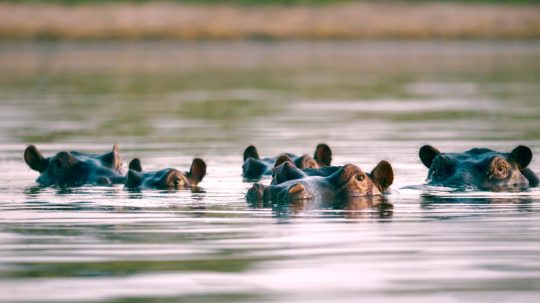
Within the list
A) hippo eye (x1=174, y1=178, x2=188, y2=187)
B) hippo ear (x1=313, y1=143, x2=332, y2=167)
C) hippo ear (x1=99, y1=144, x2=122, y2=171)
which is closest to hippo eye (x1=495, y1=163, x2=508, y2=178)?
hippo ear (x1=313, y1=143, x2=332, y2=167)

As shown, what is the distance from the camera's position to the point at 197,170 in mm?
18141

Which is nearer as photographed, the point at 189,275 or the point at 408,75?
the point at 189,275

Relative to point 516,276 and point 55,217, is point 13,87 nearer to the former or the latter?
point 55,217

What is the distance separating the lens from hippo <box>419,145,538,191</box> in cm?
1764

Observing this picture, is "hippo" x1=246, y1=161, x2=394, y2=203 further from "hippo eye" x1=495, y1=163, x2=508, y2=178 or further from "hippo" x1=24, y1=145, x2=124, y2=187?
"hippo" x1=24, y1=145, x2=124, y2=187

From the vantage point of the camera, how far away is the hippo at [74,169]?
18766 mm

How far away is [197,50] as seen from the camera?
90688mm

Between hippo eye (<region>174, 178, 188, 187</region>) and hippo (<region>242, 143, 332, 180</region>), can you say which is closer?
hippo eye (<region>174, 178, 188, 187</region>)

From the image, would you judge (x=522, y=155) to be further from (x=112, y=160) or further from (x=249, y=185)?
(x=112, y=160)

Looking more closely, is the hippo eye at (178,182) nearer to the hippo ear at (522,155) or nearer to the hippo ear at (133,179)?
the hippo ear at (133,179)

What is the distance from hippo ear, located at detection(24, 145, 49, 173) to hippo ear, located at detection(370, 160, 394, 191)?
4625 mm

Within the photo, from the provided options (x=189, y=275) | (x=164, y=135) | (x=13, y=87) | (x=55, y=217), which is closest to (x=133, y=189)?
(x=55, y=217)

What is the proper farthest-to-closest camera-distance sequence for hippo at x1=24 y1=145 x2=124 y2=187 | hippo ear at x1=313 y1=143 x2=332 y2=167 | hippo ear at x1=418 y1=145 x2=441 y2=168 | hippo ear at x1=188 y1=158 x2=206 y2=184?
hippo ear at x1=313 y1=143 x2=332 y2=167 → hippo at x1=24 y1=145 x2=124 y2=187 → hippo ear at x1=418 y1=145 x2=441 y2=168 → hippo ear at x1=188 y1=158 x2=206 y2=184

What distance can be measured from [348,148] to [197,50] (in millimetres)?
66543
